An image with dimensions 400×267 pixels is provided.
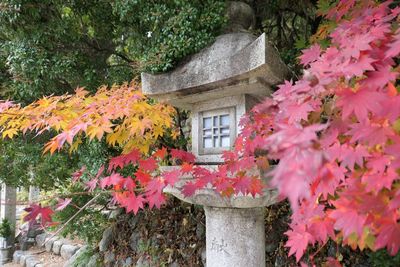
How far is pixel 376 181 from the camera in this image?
1.13m

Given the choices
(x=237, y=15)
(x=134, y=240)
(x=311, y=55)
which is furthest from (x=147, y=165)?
(x=134, y=240)

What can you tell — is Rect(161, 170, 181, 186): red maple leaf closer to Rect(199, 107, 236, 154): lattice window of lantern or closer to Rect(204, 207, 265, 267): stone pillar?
Rect(199, 107, 236, 154): lattice window of lantern

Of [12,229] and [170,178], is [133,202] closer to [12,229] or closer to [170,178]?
[170,178]

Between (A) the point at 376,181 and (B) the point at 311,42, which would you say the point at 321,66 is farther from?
(B) the point at 311,42

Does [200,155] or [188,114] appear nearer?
[200,155]

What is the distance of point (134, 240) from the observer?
4.68 m

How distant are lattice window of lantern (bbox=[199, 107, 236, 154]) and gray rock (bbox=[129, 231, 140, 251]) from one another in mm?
2653

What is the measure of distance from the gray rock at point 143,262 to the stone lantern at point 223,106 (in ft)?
6.12

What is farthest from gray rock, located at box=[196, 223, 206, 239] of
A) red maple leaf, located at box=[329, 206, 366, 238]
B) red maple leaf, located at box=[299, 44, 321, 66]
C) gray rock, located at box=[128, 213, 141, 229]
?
red maple leaf, located at box=[329, 206, 366, 238]

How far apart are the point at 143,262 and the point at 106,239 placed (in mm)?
958

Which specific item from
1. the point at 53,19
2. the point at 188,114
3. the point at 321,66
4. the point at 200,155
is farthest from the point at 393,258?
the point at 53,19

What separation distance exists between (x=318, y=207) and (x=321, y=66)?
0.76 metres

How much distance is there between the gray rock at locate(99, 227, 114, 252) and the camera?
16.2ft

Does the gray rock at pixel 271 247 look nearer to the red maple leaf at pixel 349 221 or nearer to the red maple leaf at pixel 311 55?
the red maple leaf at pixel 311 55
